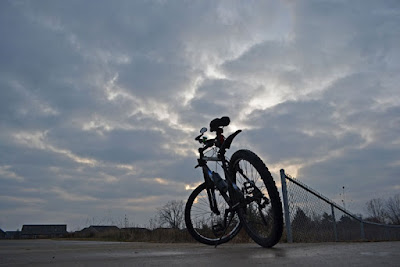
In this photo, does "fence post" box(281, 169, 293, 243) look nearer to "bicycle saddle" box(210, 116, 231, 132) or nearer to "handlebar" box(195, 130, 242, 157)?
"handlebar" box(195, 130, 242, 157)

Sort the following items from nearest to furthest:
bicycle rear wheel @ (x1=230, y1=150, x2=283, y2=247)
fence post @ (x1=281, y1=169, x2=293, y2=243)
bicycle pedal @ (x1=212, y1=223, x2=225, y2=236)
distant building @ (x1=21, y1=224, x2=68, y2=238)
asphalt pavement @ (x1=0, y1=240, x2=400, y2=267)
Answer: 1. asphalt pavement @ (x1=0, y1=240, x2=400, y2=267)
2. bicycle rear wheel @ (x1=230, y1=150, x2=283, y2=247)
3. bicycle pedal @ (x1=212, y1=223, x2=225, y2=236)
4. fence post @ (x1=281, y1=169, x2=293, y2=243)
5. distant building @ (x1=21, y1=224, x2=68, y2=238)

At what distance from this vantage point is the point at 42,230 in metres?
66.9

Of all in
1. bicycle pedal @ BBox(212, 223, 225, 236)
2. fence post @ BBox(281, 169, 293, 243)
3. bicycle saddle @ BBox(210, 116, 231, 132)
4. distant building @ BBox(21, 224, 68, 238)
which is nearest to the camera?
bicycle saddle @ BBox(210, 116, 231, 132)

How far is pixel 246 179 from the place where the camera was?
387 centimetres

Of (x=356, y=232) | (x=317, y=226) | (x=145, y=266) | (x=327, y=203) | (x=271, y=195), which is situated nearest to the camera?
(x=145, y=266)

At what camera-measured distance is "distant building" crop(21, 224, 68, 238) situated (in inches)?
2551

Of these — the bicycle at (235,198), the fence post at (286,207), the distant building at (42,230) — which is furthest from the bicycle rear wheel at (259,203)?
the distant building at (42,230)

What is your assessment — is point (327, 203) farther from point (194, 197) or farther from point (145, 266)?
point (145, 266)

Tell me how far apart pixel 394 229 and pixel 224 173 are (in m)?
9.21

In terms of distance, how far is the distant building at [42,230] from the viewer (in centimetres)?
6479

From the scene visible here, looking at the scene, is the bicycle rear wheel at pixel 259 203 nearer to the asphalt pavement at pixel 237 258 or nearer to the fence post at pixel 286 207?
the asphalt pavement at pixel 237 258

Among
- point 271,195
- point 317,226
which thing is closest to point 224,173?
point 271,195

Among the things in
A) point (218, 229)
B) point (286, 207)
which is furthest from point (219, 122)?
point (286, 207)

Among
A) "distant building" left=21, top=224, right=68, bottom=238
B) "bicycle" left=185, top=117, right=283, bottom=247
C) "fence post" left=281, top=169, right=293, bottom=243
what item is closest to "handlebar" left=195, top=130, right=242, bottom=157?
"bicycle" left=185, top=117, right=283, bottom=247
